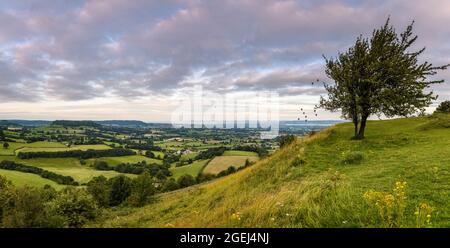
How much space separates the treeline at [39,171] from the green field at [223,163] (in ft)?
122

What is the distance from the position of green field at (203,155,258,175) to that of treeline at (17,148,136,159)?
1863 inches

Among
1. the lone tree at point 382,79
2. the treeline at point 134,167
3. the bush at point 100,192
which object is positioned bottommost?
the treeline at point 134,167

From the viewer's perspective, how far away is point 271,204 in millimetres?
8672

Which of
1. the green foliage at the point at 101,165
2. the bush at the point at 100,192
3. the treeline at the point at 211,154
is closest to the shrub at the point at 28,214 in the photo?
the bush at the point at 100,192

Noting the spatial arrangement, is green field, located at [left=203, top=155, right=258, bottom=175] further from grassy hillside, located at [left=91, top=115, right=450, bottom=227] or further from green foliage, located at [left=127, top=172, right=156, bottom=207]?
grassy hillside, located at [left=91, top=115, right=450, bottom=227]

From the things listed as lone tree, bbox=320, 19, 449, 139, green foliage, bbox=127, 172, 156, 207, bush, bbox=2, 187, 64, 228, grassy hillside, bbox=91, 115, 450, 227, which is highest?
lone tree, bbox=320, 19, 449, 139

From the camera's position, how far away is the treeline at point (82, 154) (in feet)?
343

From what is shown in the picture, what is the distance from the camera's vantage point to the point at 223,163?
297 feet

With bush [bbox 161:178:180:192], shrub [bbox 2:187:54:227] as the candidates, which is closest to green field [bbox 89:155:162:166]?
bush [bbox 161:178:180:192]

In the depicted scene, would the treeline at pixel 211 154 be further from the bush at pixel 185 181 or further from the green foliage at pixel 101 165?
the bush at pixel 185 181

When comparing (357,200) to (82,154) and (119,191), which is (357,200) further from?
(82,154)

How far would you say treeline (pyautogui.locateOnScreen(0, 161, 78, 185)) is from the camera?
270ft

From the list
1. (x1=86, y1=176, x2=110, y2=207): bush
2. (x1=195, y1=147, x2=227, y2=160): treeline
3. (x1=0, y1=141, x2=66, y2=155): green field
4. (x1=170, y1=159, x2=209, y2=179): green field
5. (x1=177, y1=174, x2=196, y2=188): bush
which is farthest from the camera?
(x1=195, y1=147, x2=227, y2=160): treeline
